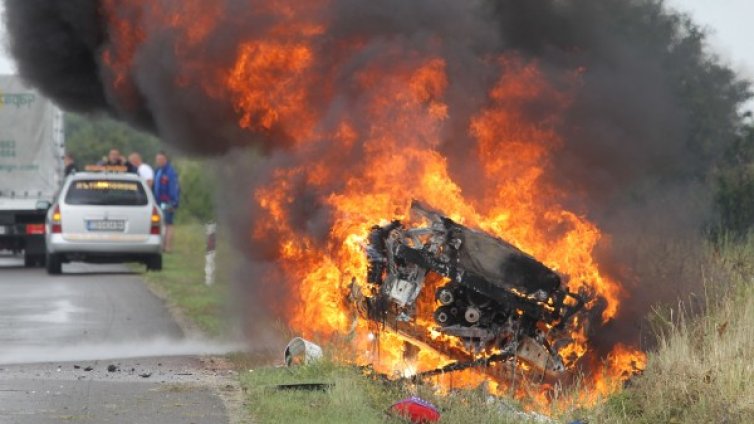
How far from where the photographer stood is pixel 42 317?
63.9 feet

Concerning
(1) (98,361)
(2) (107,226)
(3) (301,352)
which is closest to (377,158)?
(3) (301,352)

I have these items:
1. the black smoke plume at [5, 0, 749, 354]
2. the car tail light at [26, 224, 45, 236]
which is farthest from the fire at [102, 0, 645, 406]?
the car tail light at [26, 224, 45, 236]

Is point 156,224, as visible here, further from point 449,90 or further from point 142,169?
point 449,90

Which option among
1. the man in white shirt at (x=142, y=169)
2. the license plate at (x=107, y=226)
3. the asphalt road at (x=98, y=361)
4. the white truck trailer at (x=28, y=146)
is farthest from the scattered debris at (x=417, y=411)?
the man in white shirt at (x=142, y=169)

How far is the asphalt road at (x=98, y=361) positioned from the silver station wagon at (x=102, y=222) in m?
2.24

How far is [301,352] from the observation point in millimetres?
12969

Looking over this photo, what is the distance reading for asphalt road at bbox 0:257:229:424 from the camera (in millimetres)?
11116

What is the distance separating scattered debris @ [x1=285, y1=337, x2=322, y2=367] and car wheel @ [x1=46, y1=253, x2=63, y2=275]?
50.1 ft

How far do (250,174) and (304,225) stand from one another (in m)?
1.78

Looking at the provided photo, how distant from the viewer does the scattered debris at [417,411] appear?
10.3 meters

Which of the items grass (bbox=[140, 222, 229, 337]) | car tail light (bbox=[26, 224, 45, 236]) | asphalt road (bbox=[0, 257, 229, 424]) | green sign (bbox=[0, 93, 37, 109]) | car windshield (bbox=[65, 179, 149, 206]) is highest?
green sign (bbox=[0, 93, 37, 109])

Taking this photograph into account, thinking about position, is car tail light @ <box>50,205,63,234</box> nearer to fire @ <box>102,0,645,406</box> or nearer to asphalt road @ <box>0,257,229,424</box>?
asphalt road @ <box>0,257,229,424</box>

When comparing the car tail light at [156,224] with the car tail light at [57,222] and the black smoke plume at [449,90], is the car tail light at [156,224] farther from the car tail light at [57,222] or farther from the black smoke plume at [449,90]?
the black smoke plume at [449,90]

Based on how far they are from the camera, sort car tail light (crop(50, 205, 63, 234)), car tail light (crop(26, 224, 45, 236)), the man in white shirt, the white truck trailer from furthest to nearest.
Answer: the man in white shirt, the white truck trailer, car tail light (crop(26, 224, 45, 236)), car tail light (crop(50, 205, 63, 234))
